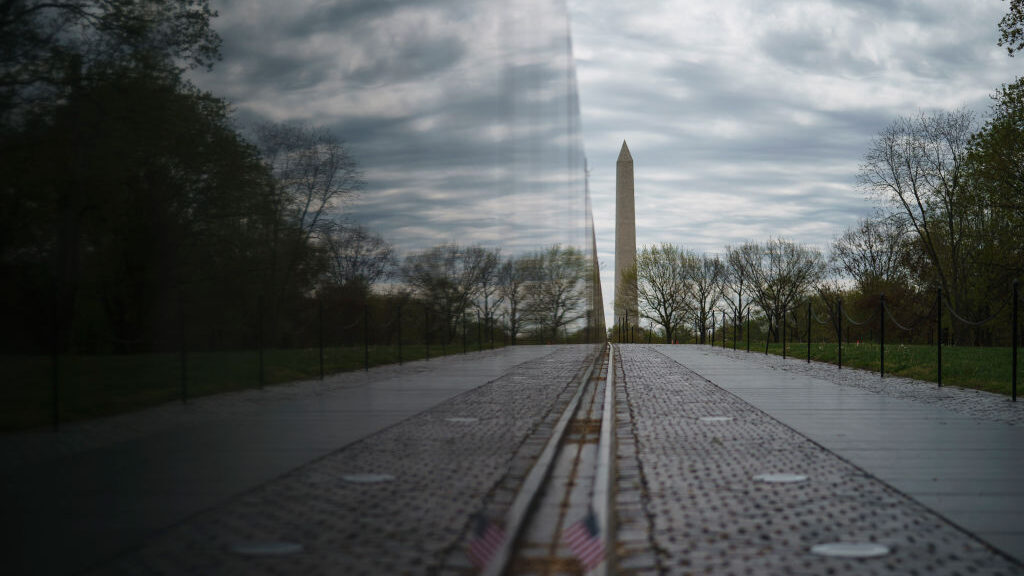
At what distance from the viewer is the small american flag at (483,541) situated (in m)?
2.58

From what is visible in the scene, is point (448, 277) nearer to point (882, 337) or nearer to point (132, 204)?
point (132, 204)

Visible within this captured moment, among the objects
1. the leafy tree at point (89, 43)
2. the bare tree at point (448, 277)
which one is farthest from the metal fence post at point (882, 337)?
the leafy tree at point (89, 43)

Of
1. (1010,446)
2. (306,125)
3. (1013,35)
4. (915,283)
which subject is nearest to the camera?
(306,125)

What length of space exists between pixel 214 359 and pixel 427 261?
77.2 inches

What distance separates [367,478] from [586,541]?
1329mm

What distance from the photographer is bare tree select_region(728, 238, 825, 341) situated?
4981cm

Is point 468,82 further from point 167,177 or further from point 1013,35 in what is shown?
point 1013,35

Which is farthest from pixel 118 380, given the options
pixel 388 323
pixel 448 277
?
pixel 448 277

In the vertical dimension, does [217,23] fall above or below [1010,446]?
above

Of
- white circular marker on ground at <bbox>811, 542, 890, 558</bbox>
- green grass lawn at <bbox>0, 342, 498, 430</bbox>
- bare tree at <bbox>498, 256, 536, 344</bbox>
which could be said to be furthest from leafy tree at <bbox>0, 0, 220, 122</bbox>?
bare tree at <bbox>498, 256, 536, 344</bbox>

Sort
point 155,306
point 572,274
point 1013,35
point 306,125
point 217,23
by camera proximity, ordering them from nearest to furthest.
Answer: point 217,23, point 155,306, point 306,125, point 572,274, point 1013,35

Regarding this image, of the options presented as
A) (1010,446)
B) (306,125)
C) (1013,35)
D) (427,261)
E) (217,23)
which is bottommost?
(1010,446)

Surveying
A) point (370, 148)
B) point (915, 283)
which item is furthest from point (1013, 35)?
point (915, 283)

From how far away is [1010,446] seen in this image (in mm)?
5285
